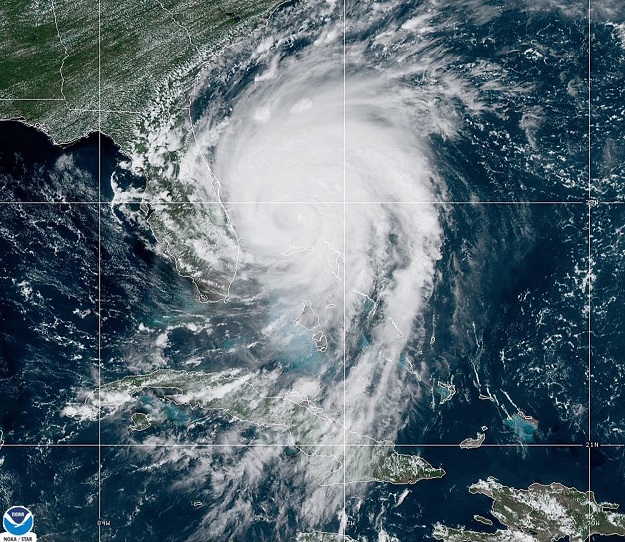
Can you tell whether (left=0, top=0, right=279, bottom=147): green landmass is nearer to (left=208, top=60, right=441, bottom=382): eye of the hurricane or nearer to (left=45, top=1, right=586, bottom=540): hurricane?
(left=45, top=1, right=586, bottom=540): hurricane

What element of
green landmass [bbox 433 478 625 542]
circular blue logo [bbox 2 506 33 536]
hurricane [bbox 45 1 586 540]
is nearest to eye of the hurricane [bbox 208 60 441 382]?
hurricane [bbox 45 1 586 540]

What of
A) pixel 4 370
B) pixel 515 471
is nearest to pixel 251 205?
pixel 4 370

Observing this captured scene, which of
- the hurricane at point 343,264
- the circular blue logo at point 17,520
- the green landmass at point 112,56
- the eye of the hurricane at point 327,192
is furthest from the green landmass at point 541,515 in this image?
the green landmass at point 112,56

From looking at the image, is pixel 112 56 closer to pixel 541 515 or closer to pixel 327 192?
pixel 327 192

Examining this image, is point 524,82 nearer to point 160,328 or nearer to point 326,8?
point 326,8

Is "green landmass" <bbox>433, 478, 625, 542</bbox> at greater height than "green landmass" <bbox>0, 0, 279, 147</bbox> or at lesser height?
lesser

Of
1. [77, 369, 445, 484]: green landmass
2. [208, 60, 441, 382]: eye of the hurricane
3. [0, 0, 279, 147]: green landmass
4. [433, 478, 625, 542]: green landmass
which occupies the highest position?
[0, 0, 279, 147]: green landmass
